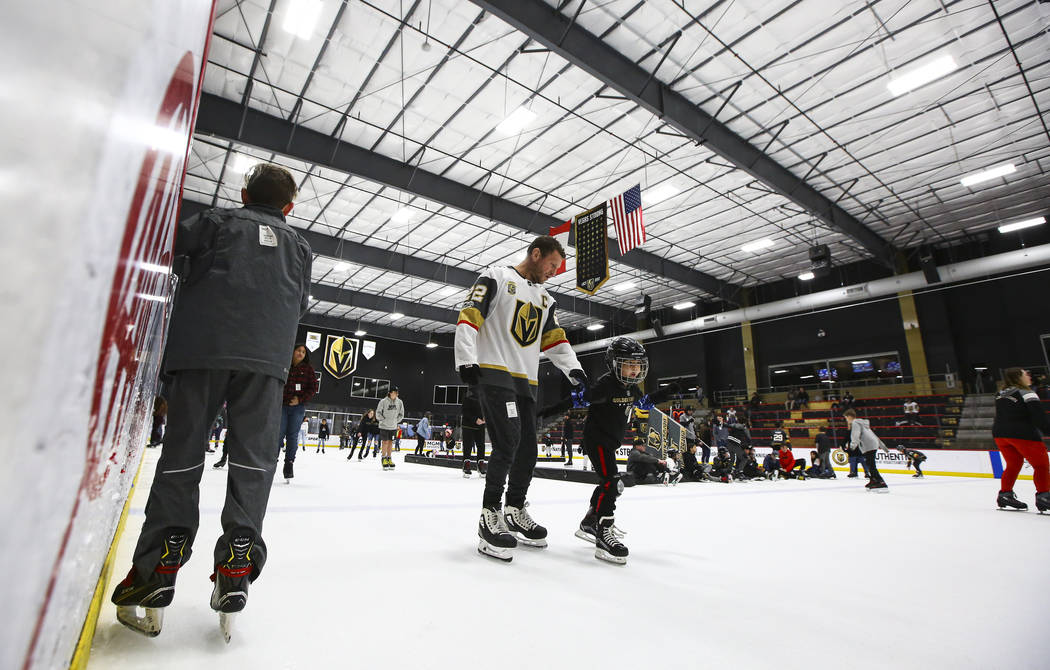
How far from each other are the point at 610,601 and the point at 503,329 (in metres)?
1.23

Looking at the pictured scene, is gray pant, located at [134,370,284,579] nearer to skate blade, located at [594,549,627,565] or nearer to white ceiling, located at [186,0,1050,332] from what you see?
skate blade, located at [594,549,627,565]

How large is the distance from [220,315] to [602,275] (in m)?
7.45

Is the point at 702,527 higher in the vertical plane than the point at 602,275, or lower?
lower

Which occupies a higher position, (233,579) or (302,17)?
(302,17)

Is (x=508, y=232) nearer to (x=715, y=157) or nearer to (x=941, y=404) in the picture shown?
(x=715, y=157)

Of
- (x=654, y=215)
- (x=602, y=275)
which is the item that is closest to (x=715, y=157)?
(x=654, y=215)

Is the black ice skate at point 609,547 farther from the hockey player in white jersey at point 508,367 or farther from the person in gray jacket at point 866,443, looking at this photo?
the person in gray jacket at point 866,443

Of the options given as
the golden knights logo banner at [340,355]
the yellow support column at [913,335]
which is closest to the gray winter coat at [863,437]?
the yellow support column at [913,335]

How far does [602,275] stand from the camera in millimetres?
8414

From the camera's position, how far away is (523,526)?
2.36 meters

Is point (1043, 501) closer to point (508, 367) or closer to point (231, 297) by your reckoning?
point (508, 367)

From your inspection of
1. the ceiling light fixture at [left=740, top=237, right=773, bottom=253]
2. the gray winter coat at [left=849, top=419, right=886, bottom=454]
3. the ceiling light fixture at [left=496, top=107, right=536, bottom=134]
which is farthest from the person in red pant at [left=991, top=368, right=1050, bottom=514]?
the ceiling light fixture at [left=740, top=237, right=773, bottom=253]

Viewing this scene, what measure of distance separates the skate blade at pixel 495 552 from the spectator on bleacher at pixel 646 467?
14.5ft

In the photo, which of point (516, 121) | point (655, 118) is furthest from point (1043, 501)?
point (516, 121)
